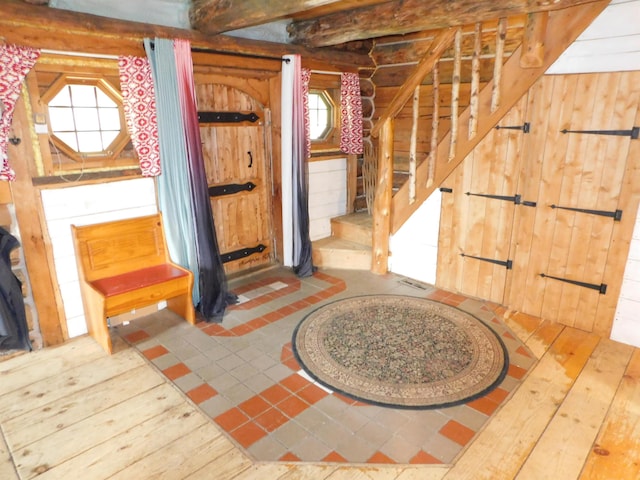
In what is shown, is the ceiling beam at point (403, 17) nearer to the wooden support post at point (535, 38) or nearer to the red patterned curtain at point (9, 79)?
the wooden support post at point (535, 38)

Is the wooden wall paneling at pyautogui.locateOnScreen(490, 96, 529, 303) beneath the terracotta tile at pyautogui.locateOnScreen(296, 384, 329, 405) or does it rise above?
above

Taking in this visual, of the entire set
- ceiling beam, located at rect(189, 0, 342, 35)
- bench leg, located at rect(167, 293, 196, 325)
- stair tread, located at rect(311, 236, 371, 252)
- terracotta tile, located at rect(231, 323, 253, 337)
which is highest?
ceiling beam, located at rect(189, 0, 342, 35)

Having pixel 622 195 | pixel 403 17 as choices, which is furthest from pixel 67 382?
pixel 622 195

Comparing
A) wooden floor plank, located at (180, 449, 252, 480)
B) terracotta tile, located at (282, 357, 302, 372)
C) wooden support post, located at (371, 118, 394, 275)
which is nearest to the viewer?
wooden floor plank, located at (180, 449, 252, 480)

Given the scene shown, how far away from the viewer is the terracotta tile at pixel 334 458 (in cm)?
220

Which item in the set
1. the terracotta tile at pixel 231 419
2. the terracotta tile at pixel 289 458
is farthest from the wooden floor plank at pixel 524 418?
the terracotta tile at pixel 231 419

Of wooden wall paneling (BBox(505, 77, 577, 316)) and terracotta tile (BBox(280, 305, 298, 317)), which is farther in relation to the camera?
terracotta tile (BBox(280, 305, 298, 317))

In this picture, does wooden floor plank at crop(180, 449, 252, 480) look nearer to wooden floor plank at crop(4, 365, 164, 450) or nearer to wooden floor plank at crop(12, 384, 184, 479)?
wooden floor plank at crop(12, 384, 184, 479)

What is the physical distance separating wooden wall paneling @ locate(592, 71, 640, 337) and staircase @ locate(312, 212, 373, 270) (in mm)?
2272

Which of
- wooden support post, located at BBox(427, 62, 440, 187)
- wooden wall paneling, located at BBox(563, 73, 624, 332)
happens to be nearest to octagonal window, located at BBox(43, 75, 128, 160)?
wooden support post, located at BBox(427, 62, 440, 187)

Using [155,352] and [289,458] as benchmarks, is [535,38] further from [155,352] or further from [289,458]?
[155,352]

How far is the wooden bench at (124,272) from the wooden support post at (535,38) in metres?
3.24

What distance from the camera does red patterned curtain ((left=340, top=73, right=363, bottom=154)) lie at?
4906mm

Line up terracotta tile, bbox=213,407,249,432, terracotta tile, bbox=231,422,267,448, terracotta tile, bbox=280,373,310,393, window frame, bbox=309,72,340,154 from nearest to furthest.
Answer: terracotta tile, bbox=231,422,267,448 → terracotta tile, bbox=213,407,249,432 → terracotta tile, bbox=280,373,310,393 → window frame, bbox=309,72,340,154
